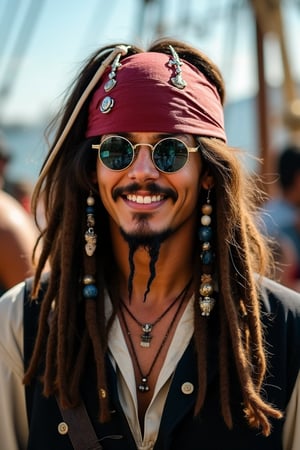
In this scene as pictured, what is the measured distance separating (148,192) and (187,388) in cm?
63

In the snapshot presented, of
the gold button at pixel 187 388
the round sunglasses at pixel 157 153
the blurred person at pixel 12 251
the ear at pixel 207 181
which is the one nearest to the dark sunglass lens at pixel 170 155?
the round sunglasses at pixel 157 153

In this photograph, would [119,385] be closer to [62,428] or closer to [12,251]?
[62,428]

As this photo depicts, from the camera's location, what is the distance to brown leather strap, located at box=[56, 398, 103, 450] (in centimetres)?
246

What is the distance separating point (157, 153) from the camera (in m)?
2.47

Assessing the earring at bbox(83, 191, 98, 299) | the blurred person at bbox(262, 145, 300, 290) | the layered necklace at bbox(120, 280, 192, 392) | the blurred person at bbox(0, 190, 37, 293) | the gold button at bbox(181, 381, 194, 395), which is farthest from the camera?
the blurred person at bbox(262, 145, 300, 290)

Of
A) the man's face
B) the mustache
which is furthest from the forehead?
the mustache

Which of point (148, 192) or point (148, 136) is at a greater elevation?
point (148, 136)

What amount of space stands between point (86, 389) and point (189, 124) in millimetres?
926

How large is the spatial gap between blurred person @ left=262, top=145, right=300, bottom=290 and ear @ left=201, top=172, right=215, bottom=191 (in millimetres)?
1642

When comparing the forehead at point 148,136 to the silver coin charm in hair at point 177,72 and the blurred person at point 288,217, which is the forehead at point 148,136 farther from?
the blurred person at point 288,217

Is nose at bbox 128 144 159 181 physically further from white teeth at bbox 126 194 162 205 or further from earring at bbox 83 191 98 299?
earring at bbox 83 191 98 299

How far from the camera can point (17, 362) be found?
2.62 meters

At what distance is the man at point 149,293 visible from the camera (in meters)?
2.47

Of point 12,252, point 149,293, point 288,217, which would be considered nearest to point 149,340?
point 149,293
